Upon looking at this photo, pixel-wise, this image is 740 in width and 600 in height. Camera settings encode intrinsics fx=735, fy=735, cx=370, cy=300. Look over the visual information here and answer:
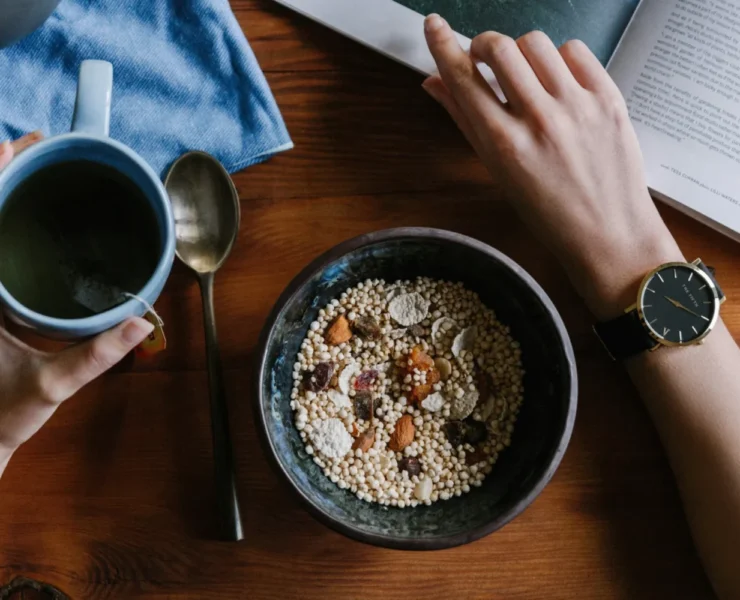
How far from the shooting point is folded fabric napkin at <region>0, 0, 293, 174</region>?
0.64 metres

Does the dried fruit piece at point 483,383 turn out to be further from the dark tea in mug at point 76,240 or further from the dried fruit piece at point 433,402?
the dark tea in mug at point 76,240

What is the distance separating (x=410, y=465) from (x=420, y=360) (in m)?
0.09

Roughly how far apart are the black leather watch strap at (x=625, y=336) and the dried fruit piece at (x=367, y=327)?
0.19 m

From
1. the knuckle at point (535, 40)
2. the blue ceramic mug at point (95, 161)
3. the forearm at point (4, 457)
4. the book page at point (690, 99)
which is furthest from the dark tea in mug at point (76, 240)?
the book page at point (690, 99)

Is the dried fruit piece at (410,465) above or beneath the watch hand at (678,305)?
beneath

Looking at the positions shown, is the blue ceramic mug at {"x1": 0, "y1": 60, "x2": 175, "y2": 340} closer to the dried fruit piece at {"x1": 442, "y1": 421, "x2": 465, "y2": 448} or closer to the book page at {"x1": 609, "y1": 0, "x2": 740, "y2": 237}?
the dried fruit piece at {"x1": 442, "y1": 421, "x2": 465, "y2": 448}

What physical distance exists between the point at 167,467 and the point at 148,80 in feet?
1.13

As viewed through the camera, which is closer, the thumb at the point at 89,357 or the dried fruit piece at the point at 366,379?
the thumb at the point at 89,357

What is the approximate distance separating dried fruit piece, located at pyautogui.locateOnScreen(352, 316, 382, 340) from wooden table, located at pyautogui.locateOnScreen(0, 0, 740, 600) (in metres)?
0.08

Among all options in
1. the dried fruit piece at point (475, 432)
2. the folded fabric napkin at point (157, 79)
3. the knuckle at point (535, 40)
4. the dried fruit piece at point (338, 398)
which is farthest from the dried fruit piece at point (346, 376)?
the knuckle at point (535, 40)

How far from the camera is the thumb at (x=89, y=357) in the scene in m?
0.50

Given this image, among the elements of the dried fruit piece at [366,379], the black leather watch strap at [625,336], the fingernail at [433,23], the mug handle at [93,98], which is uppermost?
the fingernail at [433,23]

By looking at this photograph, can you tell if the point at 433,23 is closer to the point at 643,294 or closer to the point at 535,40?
the point at 535,40

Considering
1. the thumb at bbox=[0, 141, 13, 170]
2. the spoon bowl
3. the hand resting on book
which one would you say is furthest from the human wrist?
the thumb at bbox=[0, 141, 13, 170]
